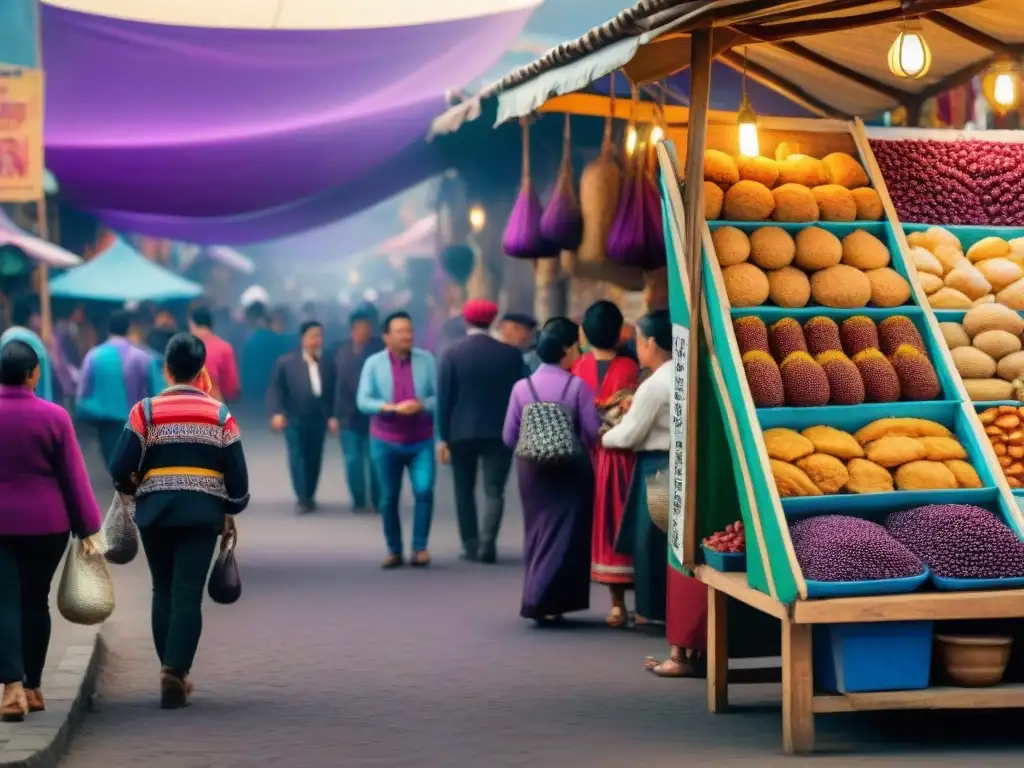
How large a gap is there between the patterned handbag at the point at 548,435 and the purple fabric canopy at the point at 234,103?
19.1 ft

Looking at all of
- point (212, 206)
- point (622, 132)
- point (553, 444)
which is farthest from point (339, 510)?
point (553, 444)

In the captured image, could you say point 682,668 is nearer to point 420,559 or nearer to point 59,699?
point 59,699

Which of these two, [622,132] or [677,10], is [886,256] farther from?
[622,132]

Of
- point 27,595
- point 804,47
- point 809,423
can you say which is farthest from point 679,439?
point 27,595

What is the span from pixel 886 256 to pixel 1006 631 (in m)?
1.94

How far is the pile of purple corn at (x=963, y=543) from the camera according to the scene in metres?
6.80

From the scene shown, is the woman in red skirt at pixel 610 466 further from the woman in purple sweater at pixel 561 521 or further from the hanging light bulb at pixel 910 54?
the hanging light bulb at pixel 910 54

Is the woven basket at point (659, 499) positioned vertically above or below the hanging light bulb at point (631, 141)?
below

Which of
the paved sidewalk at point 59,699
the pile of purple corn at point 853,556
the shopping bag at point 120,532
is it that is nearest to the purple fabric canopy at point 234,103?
the paved sidewalk at point 59,699

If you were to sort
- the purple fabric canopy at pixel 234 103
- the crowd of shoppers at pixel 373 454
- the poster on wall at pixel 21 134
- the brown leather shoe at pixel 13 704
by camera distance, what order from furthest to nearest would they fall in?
the purple fabric canopy at pixel 234 103, the poster on wall at pixel 21 134, the crowd of shoppers at pixel 373 454, the brown leather shoe at pixel 13 704

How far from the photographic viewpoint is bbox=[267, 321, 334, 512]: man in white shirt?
15797 mm

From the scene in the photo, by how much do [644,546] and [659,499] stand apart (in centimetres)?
64

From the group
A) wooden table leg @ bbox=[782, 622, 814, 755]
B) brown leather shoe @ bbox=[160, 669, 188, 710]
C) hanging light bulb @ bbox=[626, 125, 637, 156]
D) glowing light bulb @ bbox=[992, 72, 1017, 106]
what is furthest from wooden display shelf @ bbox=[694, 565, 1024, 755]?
hanging light bulb @ bbox=[626, 125, 637, 156]

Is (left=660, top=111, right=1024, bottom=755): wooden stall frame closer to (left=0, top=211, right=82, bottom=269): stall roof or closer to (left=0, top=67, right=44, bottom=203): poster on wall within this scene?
(left=0, top=67, right=44, bottom=203): poster on wall
